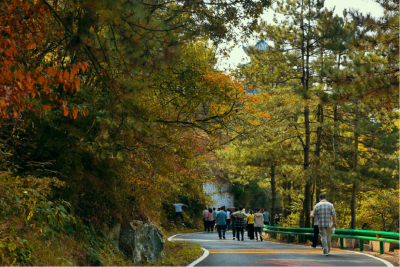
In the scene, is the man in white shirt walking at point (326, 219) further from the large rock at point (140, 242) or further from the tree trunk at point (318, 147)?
the tree trunk at point (318, 147)

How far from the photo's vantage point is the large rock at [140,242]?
950 centimetres

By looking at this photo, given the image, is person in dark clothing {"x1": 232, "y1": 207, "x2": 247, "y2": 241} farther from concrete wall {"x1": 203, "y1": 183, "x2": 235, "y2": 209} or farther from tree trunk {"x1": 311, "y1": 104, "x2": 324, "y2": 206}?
concrete wall {"x1": 203, "y1": 183, "x2": 235, "y2": 209}

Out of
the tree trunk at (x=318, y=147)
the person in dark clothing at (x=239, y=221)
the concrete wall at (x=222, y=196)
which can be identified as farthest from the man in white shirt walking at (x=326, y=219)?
the concrete wall at (x=222, y=196)

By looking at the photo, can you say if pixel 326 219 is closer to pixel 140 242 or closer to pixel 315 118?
pixel 140 242

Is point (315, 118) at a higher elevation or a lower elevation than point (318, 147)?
higher

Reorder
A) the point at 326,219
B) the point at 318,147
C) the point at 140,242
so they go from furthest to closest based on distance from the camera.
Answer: the point at 318,147 → the point at 326,219 → the point at 140,242

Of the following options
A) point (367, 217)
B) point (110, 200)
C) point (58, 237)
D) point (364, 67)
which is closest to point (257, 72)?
point (364, 67)

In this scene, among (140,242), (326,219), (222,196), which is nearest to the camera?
(140,242)

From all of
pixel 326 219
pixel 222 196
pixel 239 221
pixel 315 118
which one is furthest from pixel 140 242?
pixel 222 196

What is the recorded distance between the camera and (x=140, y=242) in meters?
9.97

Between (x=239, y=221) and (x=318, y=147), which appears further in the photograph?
(x=318, y=147)

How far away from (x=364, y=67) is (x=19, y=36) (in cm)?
895

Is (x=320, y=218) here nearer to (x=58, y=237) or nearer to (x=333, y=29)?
(x=58, y=237)

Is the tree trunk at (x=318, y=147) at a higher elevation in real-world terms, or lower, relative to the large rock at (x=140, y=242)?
higher
